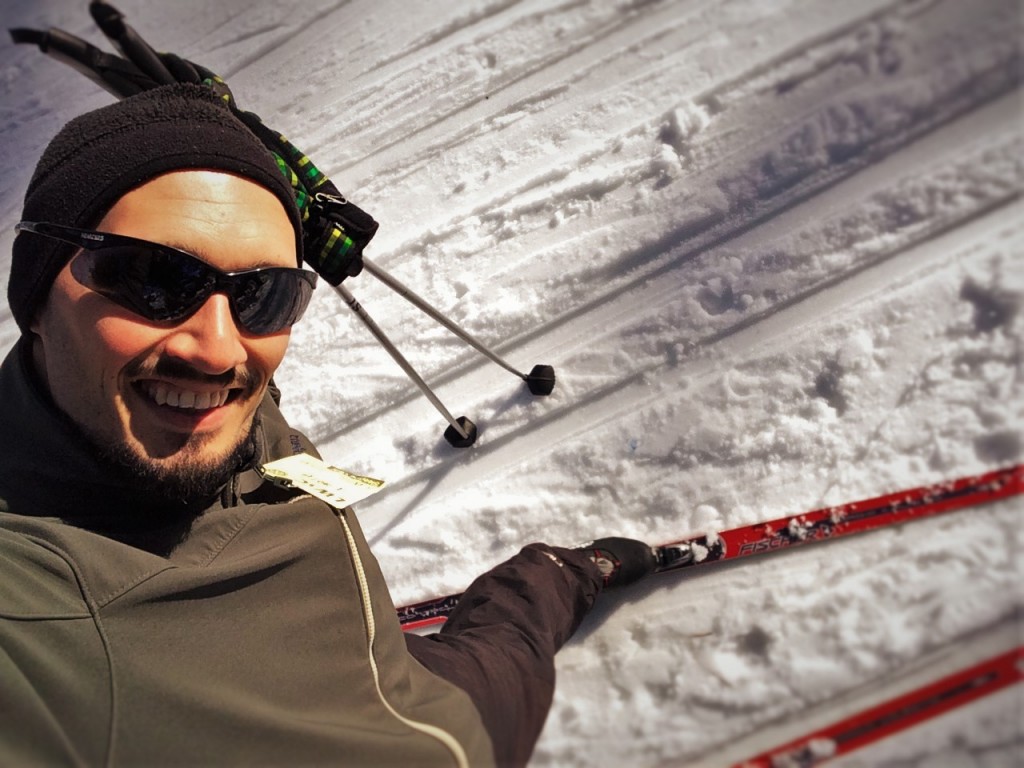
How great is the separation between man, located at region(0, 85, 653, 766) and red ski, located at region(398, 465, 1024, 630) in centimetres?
66

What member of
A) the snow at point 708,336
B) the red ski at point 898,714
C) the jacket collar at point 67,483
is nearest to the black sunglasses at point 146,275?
the jacket collar at point 67,483

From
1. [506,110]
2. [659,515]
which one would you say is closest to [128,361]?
[659,515]

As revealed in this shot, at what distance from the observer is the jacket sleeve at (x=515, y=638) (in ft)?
4.60

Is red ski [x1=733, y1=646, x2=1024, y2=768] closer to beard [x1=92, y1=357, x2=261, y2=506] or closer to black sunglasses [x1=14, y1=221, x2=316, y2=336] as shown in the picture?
beard [x1=92, y1=357, x2=261, y2=506]

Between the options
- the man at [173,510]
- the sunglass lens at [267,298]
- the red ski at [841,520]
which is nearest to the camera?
the man at [173,510]

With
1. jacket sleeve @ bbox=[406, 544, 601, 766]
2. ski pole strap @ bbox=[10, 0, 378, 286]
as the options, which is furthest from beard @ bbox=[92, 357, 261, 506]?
jacket sleeve @ bbox=[406, 544, 601, 766]

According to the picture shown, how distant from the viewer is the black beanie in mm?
1154

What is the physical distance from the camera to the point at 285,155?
4.96 ft

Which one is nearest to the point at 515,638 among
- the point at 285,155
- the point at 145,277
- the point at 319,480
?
the point at 319,480

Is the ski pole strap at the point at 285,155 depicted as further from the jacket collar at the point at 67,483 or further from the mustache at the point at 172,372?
the jacket collar at the point at 67,483

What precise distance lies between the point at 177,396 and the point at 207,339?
0.41ft

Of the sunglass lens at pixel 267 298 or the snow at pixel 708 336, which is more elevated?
the sunglass lens at pixel 267 298

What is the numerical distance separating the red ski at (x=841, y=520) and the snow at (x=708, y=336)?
29 mm

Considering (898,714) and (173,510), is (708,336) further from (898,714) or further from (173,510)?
(173,510)
